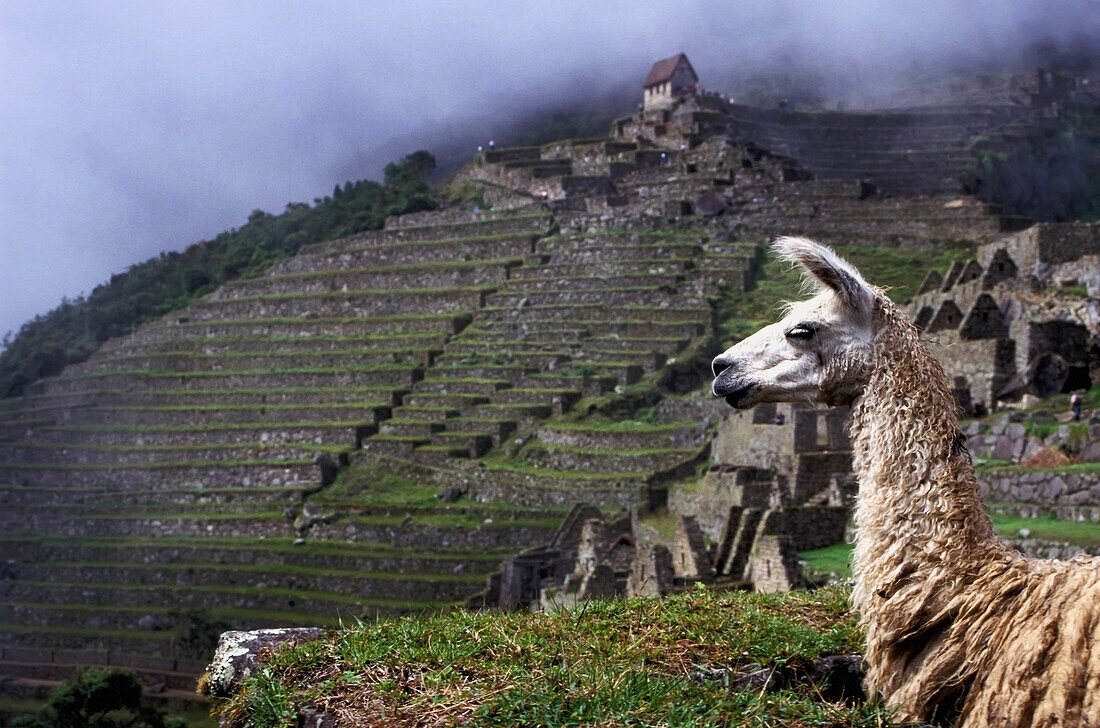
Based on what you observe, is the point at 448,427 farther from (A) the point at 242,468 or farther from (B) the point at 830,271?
(B) the point at 830,271

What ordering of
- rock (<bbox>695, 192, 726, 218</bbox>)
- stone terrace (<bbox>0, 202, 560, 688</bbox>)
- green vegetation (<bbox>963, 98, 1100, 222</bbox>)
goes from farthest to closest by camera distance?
green vegetation (<bbox>963, 98, 1100, 222</bbox>), rock (<bbox>695, 192, 726, 218</bbox>), stone terrace (<bbox>0, 202, 560, 688</bbox>)

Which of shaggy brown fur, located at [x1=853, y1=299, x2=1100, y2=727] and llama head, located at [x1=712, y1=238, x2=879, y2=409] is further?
llama head, located at [x1=712, y1=238, x2=879, y2=409]

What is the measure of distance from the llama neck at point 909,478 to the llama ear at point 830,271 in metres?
0.10

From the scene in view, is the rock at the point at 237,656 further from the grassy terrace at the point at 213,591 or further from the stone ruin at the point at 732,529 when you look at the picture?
the grassy terrace at the point at 213,591

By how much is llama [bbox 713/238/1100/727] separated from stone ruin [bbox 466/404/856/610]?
28.2 ft

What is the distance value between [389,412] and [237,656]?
27669mm

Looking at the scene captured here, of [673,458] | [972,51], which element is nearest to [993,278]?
[673,458]

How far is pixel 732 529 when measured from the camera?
15695 millimetres

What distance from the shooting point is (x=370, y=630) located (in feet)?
12.7

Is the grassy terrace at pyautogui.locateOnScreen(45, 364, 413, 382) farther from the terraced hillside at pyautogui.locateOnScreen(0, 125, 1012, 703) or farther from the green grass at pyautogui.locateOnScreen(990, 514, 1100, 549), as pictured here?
the green grass at pyautogui.locateOnScreen(990, 514, 1100, 549)

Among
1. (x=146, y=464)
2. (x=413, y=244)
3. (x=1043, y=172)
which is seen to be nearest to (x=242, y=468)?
(x=146, y=464)

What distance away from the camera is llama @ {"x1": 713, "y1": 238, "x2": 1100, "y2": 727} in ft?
9.12

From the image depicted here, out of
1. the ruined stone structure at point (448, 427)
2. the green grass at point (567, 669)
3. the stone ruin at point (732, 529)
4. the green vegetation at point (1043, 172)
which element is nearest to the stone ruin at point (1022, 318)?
the ruined stone structure at point (448, 427)

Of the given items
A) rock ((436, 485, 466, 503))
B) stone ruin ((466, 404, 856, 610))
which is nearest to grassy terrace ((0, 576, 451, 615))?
stone ruin ((466, 404, 856, 610))
